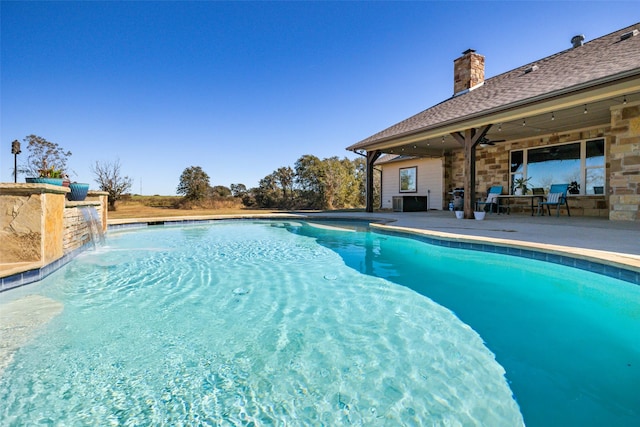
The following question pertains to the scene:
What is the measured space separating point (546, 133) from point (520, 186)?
1615 millimetres

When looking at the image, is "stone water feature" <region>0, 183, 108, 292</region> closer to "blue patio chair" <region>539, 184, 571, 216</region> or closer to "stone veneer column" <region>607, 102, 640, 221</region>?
"stone veneer column" <region>607, 102, 640, 221</region>

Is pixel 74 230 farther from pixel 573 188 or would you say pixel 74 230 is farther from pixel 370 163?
pixel 573 188

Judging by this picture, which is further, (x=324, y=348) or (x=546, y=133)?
(x=546, y=133)

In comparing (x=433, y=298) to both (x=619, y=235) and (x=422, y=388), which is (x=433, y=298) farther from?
(x=619, y=235)

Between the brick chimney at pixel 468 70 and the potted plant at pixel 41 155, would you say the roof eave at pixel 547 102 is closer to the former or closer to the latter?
the brick chimney at pixel 468 70

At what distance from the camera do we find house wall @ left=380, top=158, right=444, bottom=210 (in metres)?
12.4

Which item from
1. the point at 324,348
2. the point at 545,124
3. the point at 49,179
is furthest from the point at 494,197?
the point at 49,179

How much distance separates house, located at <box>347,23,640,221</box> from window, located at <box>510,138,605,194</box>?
0.08ft

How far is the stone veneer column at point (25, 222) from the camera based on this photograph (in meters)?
3.16

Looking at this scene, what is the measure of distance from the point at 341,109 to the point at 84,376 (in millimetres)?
14737

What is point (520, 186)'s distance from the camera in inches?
368

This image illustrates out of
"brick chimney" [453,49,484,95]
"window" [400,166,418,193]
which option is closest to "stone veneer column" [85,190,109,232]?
"window" [400,166,418,193]

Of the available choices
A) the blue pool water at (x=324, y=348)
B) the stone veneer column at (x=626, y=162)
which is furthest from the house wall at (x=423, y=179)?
the blue pool water at (x=324, y=348)

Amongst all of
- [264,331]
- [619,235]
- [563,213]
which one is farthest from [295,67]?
[264,331]
